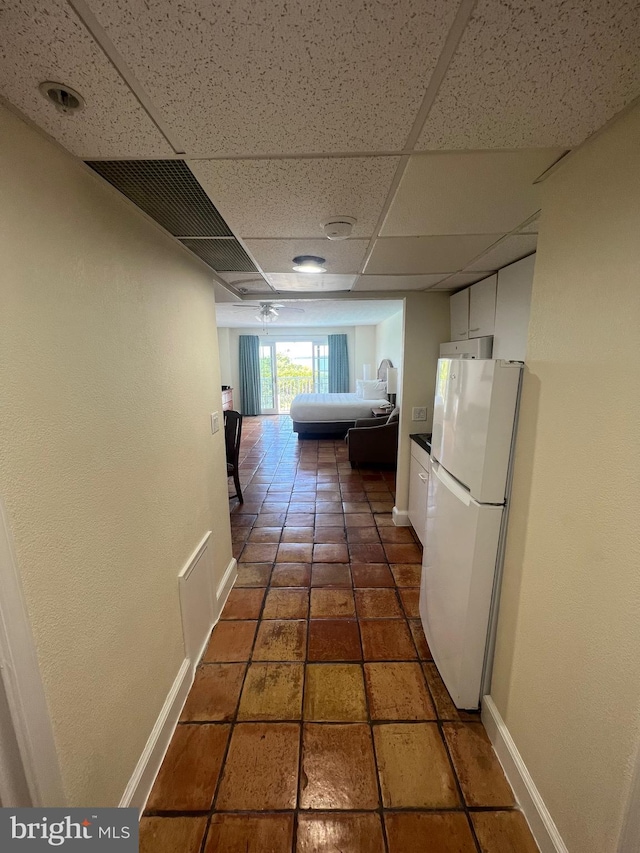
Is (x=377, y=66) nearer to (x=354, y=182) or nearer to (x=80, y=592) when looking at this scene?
(x=354, y=182)

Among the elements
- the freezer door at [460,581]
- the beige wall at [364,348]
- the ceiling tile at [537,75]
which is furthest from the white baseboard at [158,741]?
the beige wall at [364,348]

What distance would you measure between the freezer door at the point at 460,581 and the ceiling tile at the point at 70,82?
5.21ft

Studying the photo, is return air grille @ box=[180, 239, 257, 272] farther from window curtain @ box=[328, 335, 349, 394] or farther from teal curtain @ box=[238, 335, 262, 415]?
teal curtain @ box=[238, 335, 262, 415]

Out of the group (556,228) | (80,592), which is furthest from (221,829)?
(556,228)

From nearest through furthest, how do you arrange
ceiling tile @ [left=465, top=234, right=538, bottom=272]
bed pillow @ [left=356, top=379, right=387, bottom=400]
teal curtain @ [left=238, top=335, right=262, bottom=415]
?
1. ceiling tile @ [left=465, top=234, right=538, bottom=272]
2. bed pillow @ [left=356, top=379, right=387, bottom=400]
3. teal curtain @ [left=238, top=335, right=262, bottom=415]

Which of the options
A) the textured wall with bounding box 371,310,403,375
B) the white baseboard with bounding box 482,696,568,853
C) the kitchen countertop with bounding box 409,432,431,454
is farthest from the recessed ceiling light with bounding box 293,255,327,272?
the textured wall with bounding box 371,310,403,375

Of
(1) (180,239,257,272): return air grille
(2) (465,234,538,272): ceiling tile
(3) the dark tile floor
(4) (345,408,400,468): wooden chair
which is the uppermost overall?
(2) (465,234,538,272): ceiling tile

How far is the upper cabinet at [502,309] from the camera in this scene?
1.77m

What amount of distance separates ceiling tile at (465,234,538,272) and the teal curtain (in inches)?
266

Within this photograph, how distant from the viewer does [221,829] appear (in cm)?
113

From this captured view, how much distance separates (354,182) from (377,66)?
1.39 feet

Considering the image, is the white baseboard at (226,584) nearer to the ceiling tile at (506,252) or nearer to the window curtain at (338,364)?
the ceiling tile at (506,252)

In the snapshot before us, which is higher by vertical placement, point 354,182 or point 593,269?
point 354,182

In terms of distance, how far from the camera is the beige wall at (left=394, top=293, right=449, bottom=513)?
284 cm
